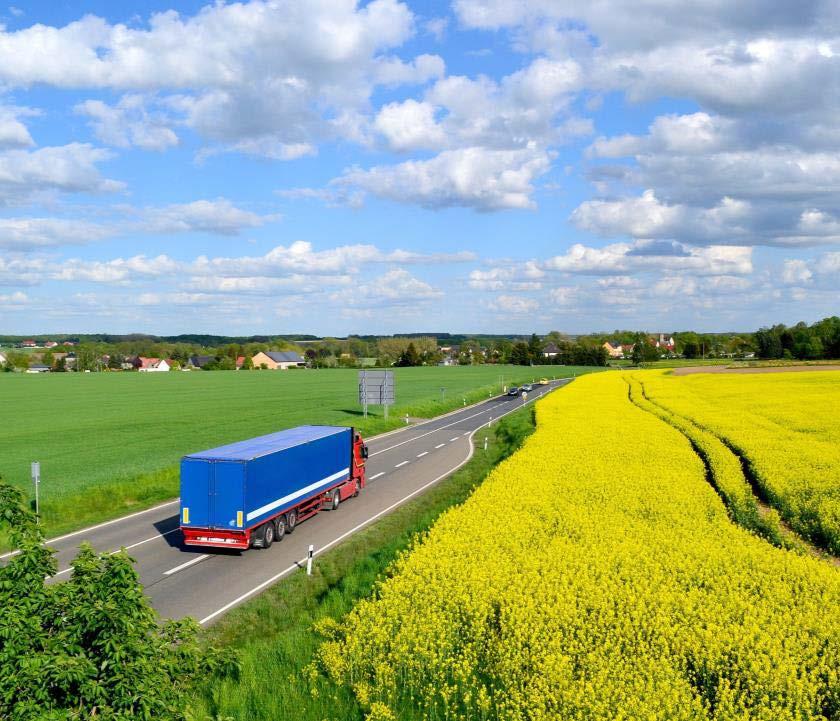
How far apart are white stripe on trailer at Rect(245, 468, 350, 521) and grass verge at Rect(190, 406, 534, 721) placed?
237 centimetres

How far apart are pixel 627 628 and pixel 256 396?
83510mm

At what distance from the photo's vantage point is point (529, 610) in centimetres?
1187

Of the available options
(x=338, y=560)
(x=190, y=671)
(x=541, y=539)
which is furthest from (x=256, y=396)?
(x=190, y=671)

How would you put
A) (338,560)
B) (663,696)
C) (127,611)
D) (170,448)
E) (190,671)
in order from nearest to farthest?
1. (127,611)
2. (190,671)
3. (663,696)
4. (338,560)
5. (170,448)

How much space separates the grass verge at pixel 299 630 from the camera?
422 inches

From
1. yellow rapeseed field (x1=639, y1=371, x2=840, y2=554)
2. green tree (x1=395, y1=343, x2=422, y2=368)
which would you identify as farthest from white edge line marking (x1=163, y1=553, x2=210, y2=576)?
green tree (x1=395, y1=343, x2=422, y2=368)

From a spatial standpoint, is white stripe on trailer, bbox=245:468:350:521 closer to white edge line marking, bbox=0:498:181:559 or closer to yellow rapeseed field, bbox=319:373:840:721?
yellow rapeseed field, bbox=319:373:840:721

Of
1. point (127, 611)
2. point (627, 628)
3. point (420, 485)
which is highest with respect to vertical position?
point (127, 611)

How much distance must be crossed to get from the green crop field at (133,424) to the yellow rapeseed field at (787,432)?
24.7 meters

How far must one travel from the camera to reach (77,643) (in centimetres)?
713

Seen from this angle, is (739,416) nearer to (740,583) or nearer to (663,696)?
(740,583)

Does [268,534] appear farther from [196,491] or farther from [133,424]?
[133,424]

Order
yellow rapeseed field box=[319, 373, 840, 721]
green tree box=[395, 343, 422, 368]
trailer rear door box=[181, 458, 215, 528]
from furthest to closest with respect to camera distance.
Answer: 1. green tree box=[395, 343, 422, 368]
2. trailer rear door box=[181, 458, 215, 528]
3. yellow rapeseed field box=[319, 373, 840, 721]

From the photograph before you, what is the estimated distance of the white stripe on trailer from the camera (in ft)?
67.6
